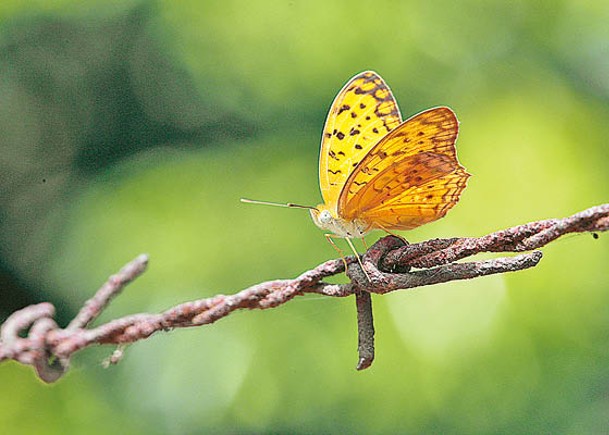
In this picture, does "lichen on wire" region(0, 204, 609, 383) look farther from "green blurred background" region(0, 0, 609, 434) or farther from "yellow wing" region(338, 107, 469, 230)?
"green blurred background" region(0, 0, 609, 434)

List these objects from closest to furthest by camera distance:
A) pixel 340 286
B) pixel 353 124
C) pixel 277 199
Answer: pixel 340 286 < pixel 353 124 < pixel 277 199

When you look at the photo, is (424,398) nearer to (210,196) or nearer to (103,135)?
(210,196)

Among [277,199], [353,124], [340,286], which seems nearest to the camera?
[340,286]

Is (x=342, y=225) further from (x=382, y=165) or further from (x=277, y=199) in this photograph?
(x=277, y=199)

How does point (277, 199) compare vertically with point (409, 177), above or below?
below

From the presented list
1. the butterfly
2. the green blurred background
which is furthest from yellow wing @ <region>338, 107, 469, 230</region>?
the green blurred background

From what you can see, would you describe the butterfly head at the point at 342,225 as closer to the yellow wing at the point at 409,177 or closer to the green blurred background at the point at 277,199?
the yellow wing at the point at 409,177

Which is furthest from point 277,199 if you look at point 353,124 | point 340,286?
point 340,286

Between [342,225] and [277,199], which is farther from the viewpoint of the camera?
[277,199]
